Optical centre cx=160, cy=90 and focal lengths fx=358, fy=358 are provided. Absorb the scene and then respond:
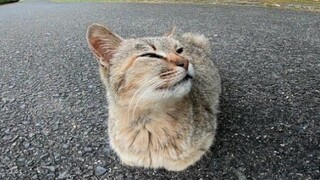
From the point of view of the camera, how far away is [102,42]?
9.99 feet

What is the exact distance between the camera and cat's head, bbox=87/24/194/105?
101 inches

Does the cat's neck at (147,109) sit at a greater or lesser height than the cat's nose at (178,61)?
lesser

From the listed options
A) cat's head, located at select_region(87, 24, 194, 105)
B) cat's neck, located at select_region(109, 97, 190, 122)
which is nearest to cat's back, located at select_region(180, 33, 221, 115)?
cat's neck, located at select_region(109, 97, 190, 122)

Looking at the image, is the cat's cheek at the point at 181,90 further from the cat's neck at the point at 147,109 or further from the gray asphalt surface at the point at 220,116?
the gray asphalt surface at the point at 220,116

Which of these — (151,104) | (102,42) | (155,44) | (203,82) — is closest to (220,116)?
(203,82)

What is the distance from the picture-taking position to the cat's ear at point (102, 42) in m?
2.97

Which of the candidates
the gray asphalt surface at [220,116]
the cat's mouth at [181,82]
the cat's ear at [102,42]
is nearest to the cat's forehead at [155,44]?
the cat's ear at [102,42]

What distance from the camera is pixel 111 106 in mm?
3113

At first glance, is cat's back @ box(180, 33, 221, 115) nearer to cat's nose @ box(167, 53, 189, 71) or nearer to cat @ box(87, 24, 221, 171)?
cat @ box(87, 24, 221, 171)

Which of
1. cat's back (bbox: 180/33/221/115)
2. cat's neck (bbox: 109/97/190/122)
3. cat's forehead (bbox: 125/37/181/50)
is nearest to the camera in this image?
cat's neck (bbox: 109/97/190/122)

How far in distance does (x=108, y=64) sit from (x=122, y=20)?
31.3ft

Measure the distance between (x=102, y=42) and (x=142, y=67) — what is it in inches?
21.3

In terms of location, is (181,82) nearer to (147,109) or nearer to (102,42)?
(147,109)

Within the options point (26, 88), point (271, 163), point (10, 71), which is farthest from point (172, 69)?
point (10, 71)
